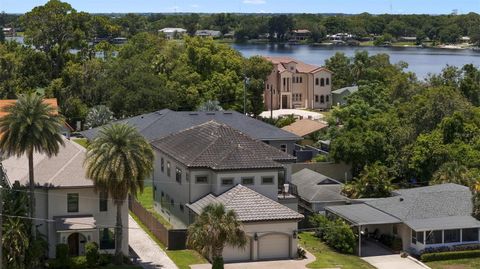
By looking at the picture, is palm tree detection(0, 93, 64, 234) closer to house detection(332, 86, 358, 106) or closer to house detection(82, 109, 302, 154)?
house detection(82, 109, 302, 154)

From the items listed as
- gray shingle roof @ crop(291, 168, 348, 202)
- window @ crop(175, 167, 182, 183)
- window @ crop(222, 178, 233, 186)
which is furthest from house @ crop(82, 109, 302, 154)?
window @ crop(222, 178, 233, 186)

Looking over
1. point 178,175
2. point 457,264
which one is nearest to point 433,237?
point 457,264

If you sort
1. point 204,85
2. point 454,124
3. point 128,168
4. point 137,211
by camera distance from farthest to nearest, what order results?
point 204,85
point 454,124
point 137,211
point 128,168

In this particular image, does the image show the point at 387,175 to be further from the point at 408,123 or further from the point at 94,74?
the point at 94,74

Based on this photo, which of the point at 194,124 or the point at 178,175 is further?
the point at 194,124

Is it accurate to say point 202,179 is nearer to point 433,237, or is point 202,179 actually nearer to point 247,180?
point 247,180

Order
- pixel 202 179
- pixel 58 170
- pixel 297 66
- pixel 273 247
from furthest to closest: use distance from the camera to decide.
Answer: pixel 297 66 < pixel 202 179 < pixel 273 247 < pixel 58 170

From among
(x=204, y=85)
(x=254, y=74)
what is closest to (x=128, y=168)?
(x=204, y=85)

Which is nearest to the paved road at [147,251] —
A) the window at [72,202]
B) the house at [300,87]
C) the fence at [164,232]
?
the fence at [164,232]
